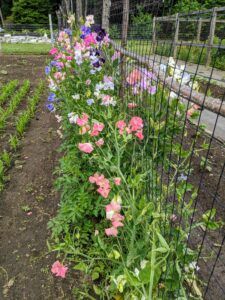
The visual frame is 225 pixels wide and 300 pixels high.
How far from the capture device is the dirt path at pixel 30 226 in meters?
1.95

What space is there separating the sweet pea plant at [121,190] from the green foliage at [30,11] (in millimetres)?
28611

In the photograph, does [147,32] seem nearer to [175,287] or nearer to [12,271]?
[175,287]

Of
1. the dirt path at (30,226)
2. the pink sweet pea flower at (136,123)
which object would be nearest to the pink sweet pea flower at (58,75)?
the dirt path at (30,226)

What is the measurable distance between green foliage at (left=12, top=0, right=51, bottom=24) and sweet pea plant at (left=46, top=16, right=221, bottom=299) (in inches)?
1126

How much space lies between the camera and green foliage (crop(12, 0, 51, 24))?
28.7m

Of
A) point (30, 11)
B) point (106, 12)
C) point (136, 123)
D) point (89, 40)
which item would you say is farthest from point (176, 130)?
point (30, 11)

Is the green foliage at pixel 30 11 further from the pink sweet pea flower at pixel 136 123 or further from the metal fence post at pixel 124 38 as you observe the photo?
the pink sweet pea flower at pixel 136 123

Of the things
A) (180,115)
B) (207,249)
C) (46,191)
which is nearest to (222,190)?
(207,249)

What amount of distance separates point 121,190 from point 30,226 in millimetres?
1251

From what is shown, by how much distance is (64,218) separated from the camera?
2148 mm

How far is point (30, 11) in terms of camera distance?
1138 inches

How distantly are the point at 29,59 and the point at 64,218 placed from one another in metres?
10.4

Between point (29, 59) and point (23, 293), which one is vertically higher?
point (23, 293)

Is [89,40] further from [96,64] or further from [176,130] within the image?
[176,130]
